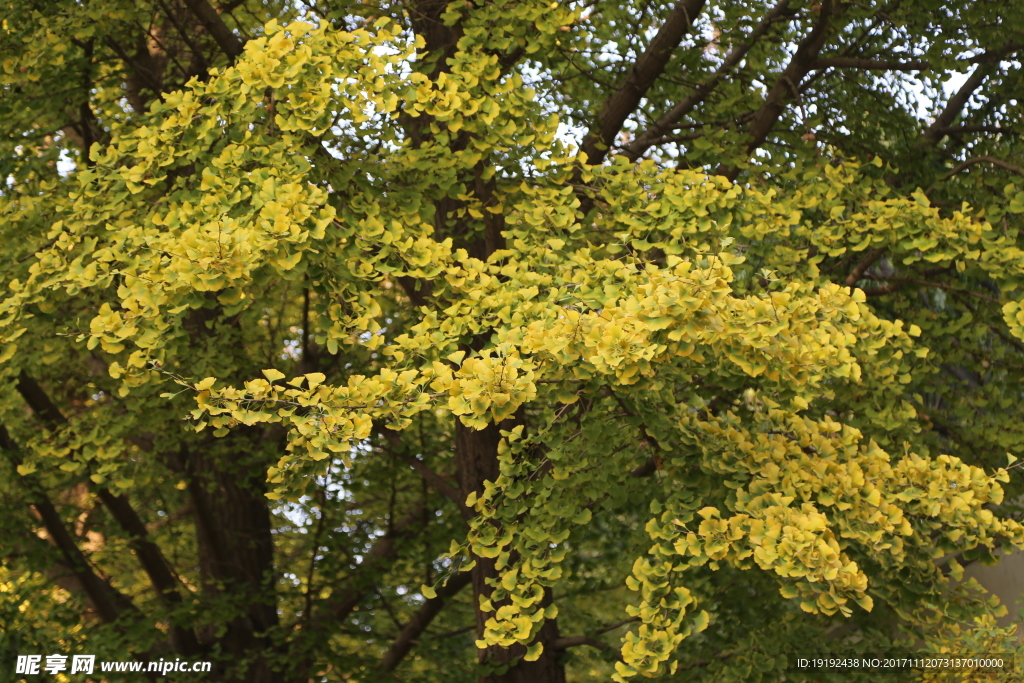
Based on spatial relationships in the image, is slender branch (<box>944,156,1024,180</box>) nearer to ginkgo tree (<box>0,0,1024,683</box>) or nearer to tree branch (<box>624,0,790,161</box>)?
ginkgo tree (<box>0,0,1024,683</box>)

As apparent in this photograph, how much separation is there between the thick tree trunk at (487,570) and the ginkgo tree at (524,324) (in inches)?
0.9

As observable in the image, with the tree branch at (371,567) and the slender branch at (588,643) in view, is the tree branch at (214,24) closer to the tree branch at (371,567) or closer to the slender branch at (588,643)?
the tree branch at (371,567)

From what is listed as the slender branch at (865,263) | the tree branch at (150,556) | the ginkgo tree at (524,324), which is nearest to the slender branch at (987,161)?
the ginkgo tree at (524,324)

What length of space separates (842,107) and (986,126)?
957 millimetres

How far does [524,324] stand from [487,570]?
2.18m

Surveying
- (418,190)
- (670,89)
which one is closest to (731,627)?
(418,190)

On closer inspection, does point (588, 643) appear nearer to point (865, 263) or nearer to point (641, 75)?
point (865, 263)

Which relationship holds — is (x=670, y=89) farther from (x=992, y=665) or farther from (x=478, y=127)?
(x=992, y=665)

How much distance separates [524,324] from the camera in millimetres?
4195

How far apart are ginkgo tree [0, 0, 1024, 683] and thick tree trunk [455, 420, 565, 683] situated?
0.07ft

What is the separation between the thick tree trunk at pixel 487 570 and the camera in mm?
5785

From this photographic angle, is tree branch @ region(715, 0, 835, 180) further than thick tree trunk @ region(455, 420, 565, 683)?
Yes

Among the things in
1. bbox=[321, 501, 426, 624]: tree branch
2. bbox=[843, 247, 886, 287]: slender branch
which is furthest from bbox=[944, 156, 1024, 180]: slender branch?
bbox=[321, 501, 426, 624]: tree branch

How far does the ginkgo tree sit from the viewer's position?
390 centimetres
